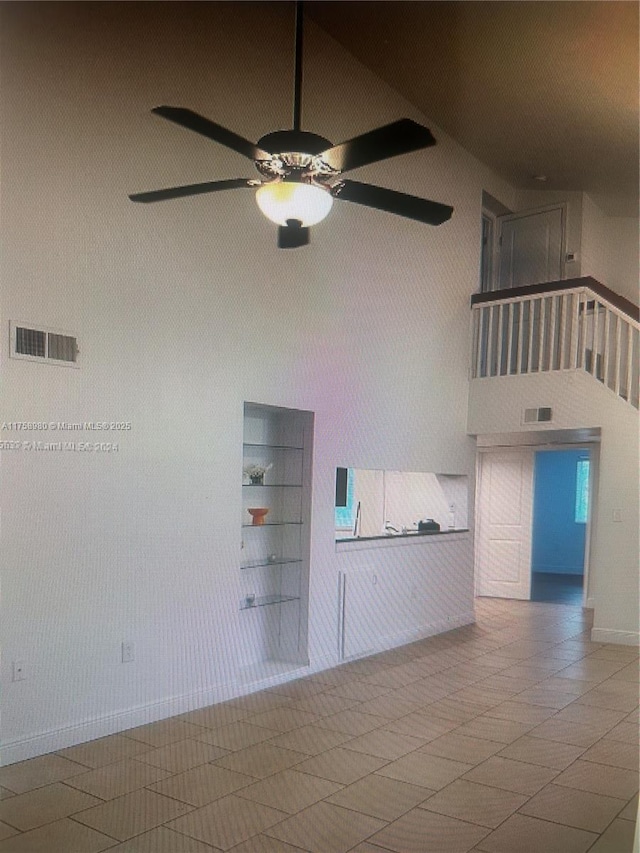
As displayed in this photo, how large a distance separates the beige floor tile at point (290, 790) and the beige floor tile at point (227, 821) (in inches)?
2.4

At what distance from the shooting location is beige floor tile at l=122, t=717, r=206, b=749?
4053 millimetres

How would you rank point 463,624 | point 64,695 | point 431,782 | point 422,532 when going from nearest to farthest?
point 431,782 < point 64,695 < point 422,532 < point 463,624

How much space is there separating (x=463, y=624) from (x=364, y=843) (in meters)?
4.85

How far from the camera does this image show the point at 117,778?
354cm

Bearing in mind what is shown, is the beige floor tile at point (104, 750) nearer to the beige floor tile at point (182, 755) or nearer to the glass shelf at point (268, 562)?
the beige floor tile at point (182, 755)

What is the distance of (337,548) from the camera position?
19.3ft

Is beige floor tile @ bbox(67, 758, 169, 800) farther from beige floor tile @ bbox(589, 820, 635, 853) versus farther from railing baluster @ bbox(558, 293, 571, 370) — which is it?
railing baluster @ bbox(558, 293, 571, 370)

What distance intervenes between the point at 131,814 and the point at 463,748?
1.81 meters

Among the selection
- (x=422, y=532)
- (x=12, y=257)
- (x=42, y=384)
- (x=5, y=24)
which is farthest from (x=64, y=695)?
(x=422, y=532)

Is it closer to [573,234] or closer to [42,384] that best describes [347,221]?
[42,384]

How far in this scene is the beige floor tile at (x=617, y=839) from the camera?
295 centimetres

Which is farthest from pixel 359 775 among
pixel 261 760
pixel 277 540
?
pixel 277 540

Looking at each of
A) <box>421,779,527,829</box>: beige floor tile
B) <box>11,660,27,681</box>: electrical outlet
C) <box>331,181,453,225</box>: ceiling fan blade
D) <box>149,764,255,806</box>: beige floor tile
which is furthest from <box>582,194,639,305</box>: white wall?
<box>11,660,27,681</box>: electrical outlet

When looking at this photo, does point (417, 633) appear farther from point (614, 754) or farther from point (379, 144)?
point (379, 144)
